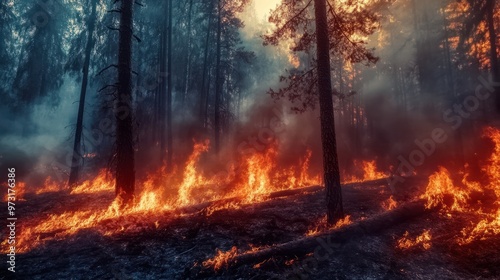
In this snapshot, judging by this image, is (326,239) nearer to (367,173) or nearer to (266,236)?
(266,236)

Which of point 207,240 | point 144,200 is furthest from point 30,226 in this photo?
point 207,240

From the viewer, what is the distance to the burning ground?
593 cm

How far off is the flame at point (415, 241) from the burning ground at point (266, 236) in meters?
0.03

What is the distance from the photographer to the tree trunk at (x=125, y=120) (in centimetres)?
935

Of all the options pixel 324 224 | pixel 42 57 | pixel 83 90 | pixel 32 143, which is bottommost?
pixel 324 224

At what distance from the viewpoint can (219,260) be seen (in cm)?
606

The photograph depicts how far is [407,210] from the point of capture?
891 centimetres

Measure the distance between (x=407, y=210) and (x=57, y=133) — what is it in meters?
30.8

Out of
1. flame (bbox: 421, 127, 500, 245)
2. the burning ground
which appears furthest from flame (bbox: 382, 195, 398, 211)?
flame (bbox: 421, 127, 500, 245)

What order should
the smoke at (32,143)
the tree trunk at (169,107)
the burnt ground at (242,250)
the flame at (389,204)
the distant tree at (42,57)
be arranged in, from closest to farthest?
the burnt ground at (242,250) < the flame at (389,204) < the tree trunk at (169,107) < the distant tree at (42,57) < the smoke at (32,143)

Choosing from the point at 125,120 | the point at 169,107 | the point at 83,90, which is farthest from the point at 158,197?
the point at 83,90

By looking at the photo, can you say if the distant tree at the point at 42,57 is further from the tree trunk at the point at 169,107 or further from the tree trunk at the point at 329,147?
the tree trunk at the point at 329,147

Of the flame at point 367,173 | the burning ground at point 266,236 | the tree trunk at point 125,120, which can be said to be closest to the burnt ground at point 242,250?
the burning ground at point 266,236

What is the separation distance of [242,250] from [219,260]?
3.01 ft
